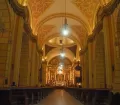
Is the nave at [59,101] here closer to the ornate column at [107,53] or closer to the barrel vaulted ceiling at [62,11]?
the ornate column at [107,53]

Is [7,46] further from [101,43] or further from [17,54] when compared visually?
[101,43]

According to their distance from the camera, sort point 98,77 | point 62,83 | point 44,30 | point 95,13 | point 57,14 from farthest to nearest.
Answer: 1. point 62,83
2. point 44,30
3. point 57,14
4. point 95,13
5. point 98,77

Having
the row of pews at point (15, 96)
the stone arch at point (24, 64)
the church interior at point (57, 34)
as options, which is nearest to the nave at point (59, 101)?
the church interior at point (57, 34)

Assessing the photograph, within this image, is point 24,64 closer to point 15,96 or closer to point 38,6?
point 38,6

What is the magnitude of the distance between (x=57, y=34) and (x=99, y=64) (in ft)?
29.5

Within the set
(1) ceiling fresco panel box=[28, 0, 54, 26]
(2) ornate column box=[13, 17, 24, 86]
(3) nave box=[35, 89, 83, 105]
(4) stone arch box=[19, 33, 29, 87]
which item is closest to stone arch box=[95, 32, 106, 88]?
(3) nave box=[35, 89, 83, 105]

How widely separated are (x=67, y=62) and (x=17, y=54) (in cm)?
2725

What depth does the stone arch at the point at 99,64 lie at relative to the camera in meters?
12.3

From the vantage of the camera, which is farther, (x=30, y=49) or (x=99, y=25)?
(x=30, y=49)

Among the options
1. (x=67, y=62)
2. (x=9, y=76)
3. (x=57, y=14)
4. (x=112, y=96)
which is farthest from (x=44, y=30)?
(x=67, y=62)

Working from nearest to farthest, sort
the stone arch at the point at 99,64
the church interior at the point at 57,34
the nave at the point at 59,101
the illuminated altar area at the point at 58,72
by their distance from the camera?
1. the nave at the point at 59,101
2. the church interior at the point at 57,34
3. the stone arch at the point at 99,64
4. the illuminated altar area at the point at 58,72

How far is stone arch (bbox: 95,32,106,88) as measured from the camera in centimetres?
1234

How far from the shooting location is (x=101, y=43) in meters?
12.7

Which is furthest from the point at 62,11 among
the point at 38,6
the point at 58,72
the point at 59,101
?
the point at 58,72
